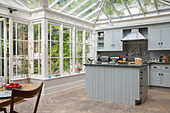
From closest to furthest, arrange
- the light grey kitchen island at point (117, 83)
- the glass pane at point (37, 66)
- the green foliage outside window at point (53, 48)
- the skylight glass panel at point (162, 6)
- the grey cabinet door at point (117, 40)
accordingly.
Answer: the light grey kitchen island at point (117, 83) → the glass pane at point (37, 66) → the green foliage outside window at point (53, 48) → the skylight glass panel at point (162, 6) → the grey cabinet door at point (117, 40)

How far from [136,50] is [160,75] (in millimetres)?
1587

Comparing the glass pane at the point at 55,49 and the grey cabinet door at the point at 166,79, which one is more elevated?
the glass pane at the point at 55,49

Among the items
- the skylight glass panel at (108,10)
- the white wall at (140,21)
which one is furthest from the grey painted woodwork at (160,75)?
the skylight glass panel at (108,10)

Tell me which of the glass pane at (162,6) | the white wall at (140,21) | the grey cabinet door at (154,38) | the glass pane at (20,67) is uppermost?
the glass pane at (162,6)

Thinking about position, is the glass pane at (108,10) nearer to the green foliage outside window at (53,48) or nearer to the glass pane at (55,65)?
the green foliage outside window at (53,48)

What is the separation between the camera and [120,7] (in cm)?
628

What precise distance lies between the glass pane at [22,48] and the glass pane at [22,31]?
17 cm

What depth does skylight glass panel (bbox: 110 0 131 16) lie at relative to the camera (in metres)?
5.95

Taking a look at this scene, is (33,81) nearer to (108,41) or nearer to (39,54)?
(39,54)

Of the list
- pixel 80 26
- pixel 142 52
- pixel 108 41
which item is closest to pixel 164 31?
pixel 142 52

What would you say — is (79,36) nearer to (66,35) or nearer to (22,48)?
(66,35)

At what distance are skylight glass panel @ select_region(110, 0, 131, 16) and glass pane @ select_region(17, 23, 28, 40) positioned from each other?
11.2 ft

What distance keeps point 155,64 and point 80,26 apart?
3.43m

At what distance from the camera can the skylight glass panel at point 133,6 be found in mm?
5902
